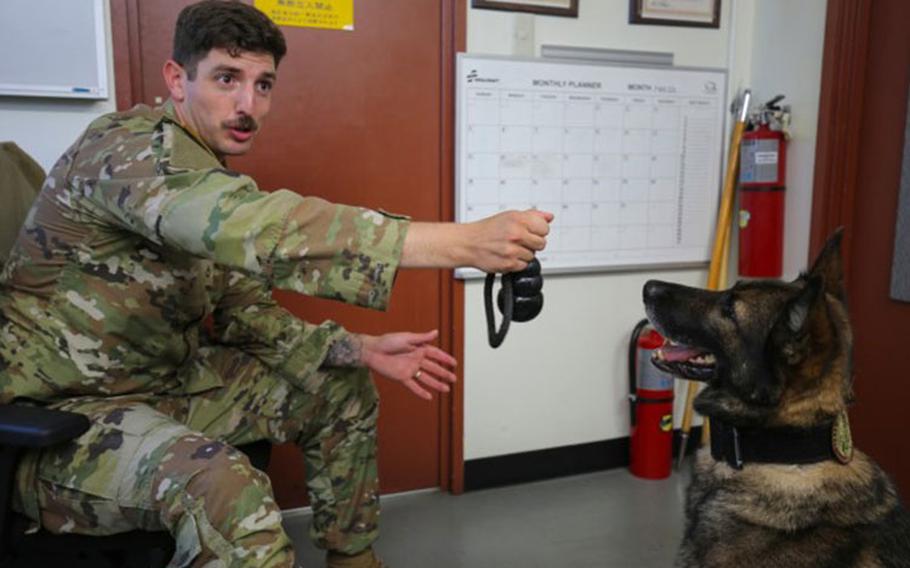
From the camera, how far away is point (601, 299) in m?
2.57

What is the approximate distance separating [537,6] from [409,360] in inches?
51.5

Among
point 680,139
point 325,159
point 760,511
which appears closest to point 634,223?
point 680,139

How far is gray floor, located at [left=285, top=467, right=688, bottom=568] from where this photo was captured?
207 cm

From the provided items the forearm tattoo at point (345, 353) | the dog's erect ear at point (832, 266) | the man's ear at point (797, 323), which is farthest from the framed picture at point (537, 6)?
the man's ear at point (797, 323)

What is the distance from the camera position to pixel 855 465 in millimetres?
1262

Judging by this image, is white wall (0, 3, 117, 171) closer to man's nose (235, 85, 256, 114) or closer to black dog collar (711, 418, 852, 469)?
man's nose (235, 85, 256, 114)

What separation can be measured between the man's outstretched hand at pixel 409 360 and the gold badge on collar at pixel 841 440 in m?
0.78

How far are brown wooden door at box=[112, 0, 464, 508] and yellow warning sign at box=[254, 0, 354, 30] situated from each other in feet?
0.07

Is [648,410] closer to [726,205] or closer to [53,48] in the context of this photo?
[726,205]

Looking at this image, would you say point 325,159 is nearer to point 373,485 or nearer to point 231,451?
point 373,485

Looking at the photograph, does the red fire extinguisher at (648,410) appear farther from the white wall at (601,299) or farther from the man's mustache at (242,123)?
the man's mustache at (242,123)

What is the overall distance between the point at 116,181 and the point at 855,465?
138 cm

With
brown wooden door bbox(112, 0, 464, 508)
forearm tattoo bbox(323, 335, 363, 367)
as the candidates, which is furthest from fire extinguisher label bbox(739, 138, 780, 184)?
forearm tattoo bbox(323, 335, 363, 367)

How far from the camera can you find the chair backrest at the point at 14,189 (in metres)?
1.50
